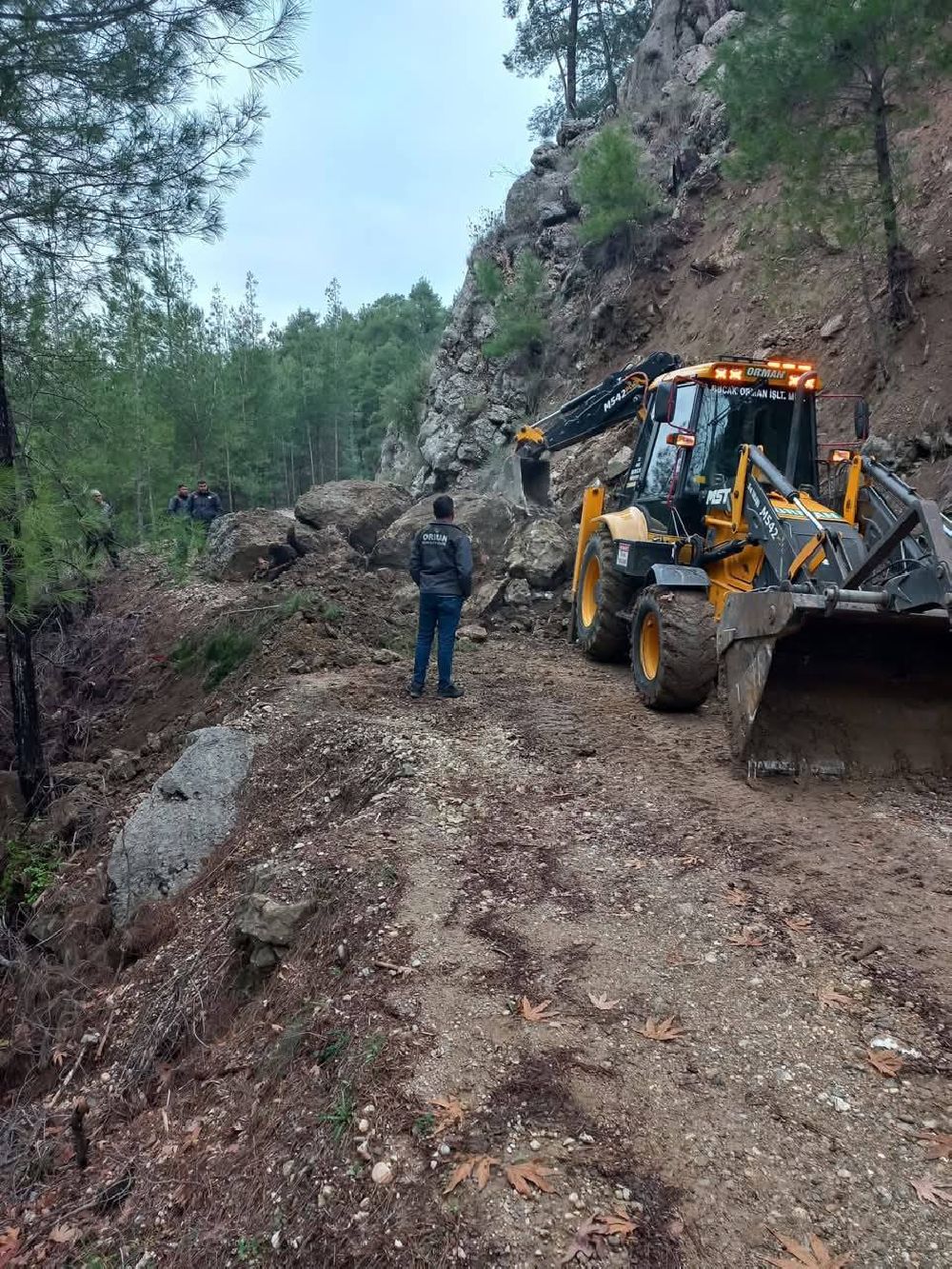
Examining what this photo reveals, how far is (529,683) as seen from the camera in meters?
7.93

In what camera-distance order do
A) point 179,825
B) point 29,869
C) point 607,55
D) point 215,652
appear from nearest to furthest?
point 179,825 → point 29,869 → point 215,652 → point 607,55

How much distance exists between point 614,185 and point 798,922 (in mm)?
17917

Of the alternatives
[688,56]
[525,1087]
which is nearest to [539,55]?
[688,56]

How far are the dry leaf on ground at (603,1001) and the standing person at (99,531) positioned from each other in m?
5.96

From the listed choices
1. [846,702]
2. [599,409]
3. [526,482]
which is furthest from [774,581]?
[526,482]

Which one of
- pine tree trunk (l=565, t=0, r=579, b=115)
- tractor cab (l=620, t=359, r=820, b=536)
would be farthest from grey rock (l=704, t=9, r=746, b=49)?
tractor cab (l=620, t=359, r=820, b=536)

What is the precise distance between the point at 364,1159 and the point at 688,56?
24509mm

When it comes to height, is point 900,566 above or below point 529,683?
above

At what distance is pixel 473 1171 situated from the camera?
8.39 ft

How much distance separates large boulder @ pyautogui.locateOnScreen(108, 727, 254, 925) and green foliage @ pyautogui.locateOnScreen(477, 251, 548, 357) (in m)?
16.6

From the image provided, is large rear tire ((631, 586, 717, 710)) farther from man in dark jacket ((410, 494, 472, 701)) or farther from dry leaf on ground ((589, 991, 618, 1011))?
dry leaf on ground ((589, 991, 618, 1011))

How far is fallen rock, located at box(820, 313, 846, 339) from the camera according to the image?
12.9 m

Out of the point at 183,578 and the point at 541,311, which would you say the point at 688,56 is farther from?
the point at 183,578

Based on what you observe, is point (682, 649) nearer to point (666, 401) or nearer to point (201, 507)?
point (666, 401)
